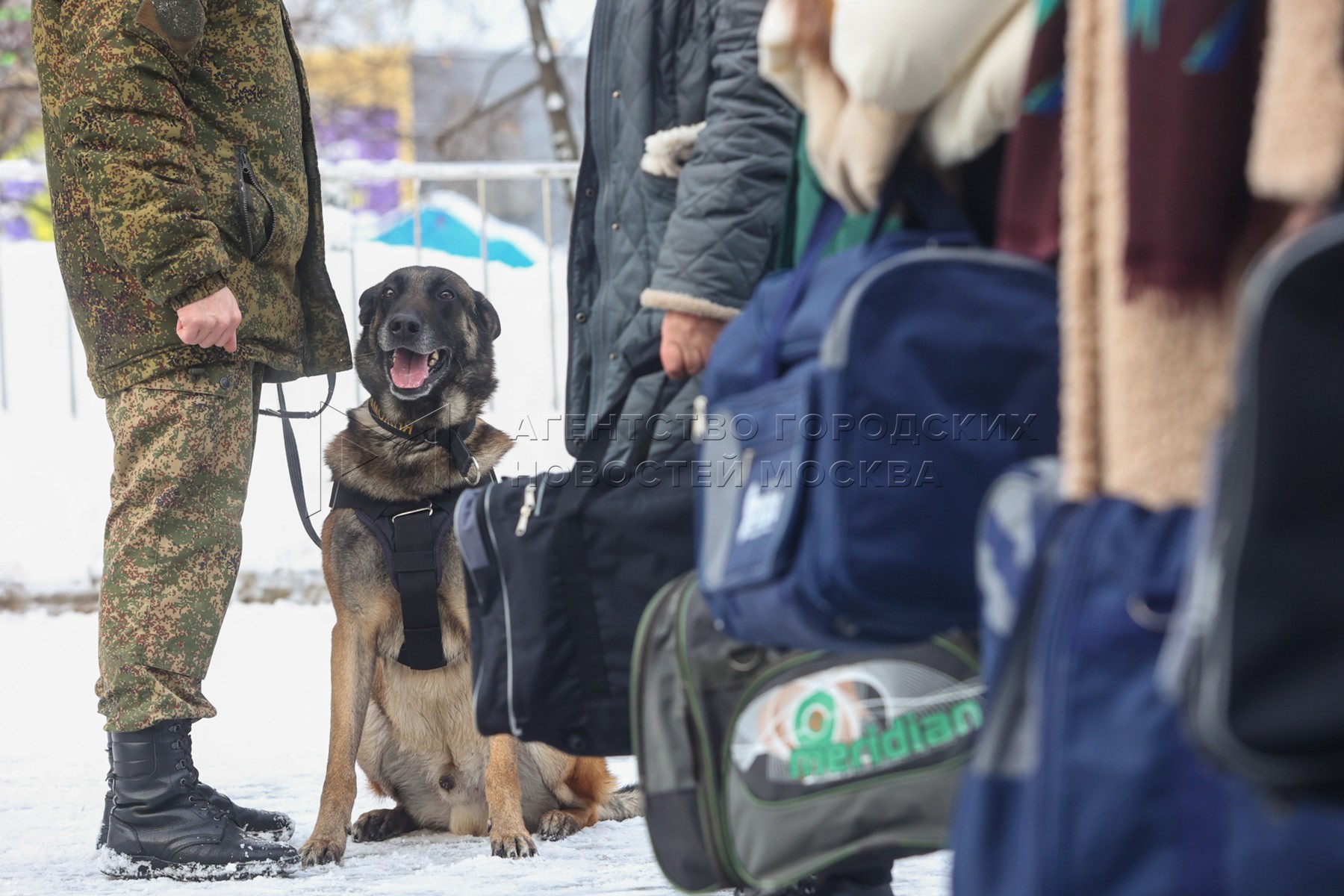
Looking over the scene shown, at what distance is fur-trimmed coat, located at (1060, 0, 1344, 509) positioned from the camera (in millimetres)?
817

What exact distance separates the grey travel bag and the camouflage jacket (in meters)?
1.59

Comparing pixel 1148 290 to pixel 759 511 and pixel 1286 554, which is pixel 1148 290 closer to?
pixel 1286 554

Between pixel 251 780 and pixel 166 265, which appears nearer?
pixel 166 265

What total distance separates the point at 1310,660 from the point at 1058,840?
0.21 metres

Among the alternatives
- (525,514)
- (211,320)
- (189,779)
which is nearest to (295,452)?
(211,320)

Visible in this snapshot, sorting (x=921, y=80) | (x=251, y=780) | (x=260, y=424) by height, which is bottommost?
(x=251, y=780)

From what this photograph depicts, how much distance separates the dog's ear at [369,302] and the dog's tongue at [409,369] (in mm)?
202

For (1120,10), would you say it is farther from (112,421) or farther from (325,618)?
(325,618)

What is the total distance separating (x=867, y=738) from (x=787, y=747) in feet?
0.37

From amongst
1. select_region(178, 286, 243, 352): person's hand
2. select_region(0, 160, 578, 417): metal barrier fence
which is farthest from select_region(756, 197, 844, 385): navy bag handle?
select_region(0, 160, 578, 417): metal barrier fence

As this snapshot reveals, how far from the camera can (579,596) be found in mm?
2141

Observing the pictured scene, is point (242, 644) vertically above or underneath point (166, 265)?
underneath

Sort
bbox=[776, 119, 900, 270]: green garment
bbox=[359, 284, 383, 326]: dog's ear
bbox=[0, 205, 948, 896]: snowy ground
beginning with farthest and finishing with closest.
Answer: bbox=[359, 284, 383, 326]: dog's ear → bbox=[0, 205, 948, 896]: snowy ground → bbox=[776, 119, 900, 270]: green garment

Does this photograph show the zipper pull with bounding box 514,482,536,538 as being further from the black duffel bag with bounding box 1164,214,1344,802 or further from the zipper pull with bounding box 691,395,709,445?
the black duffel bag with bounding box 1164,214,1344,802
